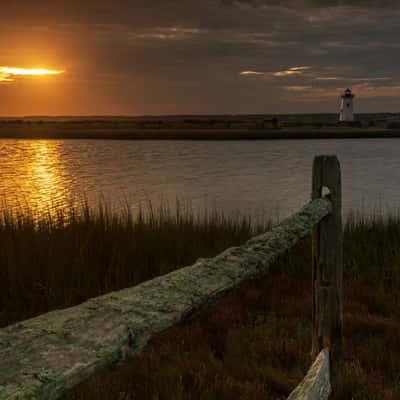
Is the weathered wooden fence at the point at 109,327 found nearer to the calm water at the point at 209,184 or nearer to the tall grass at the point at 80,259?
the tall grass at the point at 80,259

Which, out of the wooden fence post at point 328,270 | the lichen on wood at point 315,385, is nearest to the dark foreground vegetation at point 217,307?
the wooden fence post at point 328,270

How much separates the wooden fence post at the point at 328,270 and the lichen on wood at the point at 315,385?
496mm

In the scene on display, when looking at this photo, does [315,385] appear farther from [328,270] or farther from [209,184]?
[209,184]

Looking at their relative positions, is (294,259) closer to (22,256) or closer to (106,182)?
(22,256)

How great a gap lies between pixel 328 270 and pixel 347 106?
93.5 m

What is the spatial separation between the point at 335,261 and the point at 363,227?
7794mm

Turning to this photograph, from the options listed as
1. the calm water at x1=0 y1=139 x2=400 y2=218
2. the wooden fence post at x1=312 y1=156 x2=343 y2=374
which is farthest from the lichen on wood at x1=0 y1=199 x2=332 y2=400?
the calm water at x1=0 y1=139 x2=400 y2=218

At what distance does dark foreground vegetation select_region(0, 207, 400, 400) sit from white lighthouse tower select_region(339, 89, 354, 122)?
274ft

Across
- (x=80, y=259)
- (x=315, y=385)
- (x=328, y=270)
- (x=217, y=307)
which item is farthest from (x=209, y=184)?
(x=315, y=385)

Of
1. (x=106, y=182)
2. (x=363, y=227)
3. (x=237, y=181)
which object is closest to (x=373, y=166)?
(x=237, y=181)

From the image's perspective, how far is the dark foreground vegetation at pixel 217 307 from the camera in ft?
14.8

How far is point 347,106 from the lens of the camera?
91125 mm

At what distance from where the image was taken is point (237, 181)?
113 ft

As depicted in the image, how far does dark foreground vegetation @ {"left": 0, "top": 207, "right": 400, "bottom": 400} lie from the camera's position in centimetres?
452
